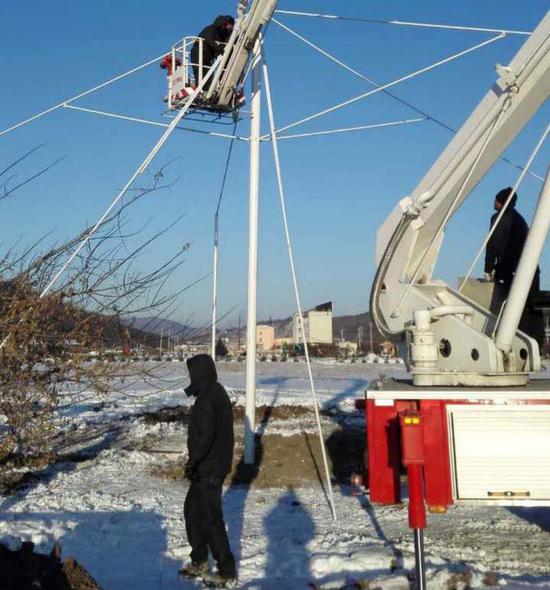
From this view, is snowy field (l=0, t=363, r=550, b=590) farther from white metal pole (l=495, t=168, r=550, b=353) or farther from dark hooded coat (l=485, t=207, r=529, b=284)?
dark hooded coat (l=485, t=207, r=529, b=284)

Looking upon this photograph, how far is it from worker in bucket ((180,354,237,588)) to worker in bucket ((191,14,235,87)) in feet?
16.5

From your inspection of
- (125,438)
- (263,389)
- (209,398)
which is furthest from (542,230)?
(263,389)

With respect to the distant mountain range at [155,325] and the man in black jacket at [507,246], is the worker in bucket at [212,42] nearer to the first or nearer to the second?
the distant mountain range at [155,325]

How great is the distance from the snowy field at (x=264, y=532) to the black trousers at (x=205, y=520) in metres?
0.33

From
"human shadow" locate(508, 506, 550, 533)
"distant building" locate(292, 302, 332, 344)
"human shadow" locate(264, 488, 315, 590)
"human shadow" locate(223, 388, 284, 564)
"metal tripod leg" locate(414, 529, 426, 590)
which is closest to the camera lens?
"metal tripod leg" locate(414, 529, 426, 590)

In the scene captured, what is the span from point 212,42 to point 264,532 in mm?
6309

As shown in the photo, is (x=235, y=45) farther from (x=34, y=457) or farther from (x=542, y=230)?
(x=34, y=457)

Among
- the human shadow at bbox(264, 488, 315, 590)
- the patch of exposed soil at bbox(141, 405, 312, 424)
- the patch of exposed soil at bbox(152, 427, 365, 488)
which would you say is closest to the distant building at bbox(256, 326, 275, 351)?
the patch of exposed soil at bbox(141, 405, 312, 424)

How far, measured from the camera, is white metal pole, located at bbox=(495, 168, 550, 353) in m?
6.04

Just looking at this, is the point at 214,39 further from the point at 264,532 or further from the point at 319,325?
the point at 319,325

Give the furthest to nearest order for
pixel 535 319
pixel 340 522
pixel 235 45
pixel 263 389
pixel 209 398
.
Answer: pixel 263 389, pixel 235 45, pixel 340 522, pixel 535 319, pixel 209 398

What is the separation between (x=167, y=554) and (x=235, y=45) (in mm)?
6304

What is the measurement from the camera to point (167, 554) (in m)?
6.84

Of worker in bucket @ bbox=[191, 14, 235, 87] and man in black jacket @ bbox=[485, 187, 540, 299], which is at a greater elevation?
worker in bucket @ bbox=[191, 14, 235, 87]
